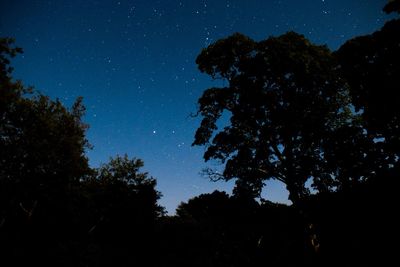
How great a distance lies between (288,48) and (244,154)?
7.60 metres

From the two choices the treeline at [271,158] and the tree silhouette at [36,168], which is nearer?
the treeline at [271,158]

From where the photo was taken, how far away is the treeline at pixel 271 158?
15273 mm

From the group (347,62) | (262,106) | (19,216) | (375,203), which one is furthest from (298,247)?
(19,216)

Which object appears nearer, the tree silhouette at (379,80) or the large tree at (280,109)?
the tree silhouette at (379,80)

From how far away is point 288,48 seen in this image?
20188 millimetres

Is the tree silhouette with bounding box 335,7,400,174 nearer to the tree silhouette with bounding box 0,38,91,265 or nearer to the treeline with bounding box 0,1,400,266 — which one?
the treeline with bounding box 0,1,400,266

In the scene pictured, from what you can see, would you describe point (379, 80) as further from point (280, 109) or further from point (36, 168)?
point (36, 168)

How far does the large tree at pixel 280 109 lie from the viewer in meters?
19.8

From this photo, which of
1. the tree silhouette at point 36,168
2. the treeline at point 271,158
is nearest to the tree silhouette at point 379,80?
the treeline at point 271,158

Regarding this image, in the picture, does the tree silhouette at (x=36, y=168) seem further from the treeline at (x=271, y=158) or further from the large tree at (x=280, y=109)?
the large tree at (x=280, y=109)

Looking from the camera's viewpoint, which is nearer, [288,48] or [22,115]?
[288,48]

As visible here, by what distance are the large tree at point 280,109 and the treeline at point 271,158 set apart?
0.23 ft

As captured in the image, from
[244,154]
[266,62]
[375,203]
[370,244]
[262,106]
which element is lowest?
[370,244]

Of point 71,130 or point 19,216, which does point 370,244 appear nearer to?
point 71,130
